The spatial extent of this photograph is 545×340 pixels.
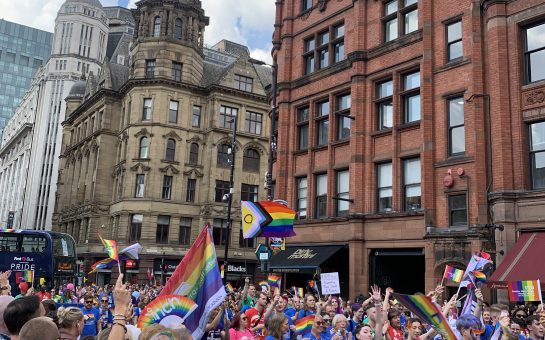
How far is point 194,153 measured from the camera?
4959 centimetres

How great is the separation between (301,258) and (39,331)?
20.7m

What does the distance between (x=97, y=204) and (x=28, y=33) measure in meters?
143

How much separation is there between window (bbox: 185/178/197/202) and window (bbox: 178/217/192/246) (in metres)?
1.82

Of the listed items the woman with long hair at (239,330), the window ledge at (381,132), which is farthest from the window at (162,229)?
the woman with long hair at (239,330)

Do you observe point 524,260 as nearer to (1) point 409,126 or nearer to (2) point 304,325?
(1) point 409,126

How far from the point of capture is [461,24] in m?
20.2

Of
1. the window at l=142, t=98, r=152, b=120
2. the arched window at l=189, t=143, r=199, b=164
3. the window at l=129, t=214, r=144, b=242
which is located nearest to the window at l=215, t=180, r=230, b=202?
the arched window at l=189, t=143, r=199, b=164

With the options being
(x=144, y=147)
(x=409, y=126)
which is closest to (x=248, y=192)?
(x=144, y=147)

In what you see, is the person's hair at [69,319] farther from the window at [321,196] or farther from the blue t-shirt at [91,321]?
the window at [321,196]

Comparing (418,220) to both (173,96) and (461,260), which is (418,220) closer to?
(461,260)

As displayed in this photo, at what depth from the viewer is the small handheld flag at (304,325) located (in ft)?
32.2

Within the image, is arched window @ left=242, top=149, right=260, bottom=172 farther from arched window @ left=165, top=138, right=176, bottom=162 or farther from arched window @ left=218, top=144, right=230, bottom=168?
arched window @ left=165, top=138, right=176, bottom=162

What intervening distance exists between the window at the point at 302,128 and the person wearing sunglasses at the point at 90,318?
1520 cm

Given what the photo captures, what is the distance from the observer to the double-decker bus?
24438mm
